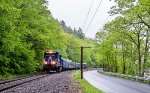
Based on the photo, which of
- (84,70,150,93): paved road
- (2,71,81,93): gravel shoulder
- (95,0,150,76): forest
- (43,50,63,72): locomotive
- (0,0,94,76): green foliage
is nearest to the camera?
(2,71,81,93): gravel shoulder

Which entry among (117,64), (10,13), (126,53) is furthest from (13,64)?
(117,64)

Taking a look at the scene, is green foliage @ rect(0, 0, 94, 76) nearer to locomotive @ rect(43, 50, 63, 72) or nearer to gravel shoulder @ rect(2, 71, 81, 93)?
locomotive @ rect(43, 50, 63, 72)

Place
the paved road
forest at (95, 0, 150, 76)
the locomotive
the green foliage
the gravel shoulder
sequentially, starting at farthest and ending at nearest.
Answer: the locomotive < forest at (95, 0, 150, 76) < the green foliage < the paved road < the gravel shoulder

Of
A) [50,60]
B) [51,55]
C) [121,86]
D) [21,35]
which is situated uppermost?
[21,35]

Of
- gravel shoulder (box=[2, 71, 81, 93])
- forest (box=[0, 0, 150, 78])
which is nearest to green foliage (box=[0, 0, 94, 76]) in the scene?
forest (box=[0, 0, 150, 78])

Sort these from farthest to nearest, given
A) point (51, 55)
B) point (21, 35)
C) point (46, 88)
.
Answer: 1. point (51, 55)
2. point (21, 35)
3. point (46, 88)

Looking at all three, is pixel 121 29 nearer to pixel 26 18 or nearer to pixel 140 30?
pixel 140 30

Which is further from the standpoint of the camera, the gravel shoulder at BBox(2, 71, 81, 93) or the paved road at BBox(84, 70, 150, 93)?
the paved road at BBox(84, 70, 150, 93)

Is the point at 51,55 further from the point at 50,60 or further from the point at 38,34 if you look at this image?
the point at 38,34

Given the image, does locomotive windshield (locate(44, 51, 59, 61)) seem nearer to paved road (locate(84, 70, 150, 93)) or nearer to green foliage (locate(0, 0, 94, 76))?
green foliage (locate(0, 0, 94, 76))

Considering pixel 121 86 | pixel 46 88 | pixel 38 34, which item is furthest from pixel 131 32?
pixel 46 88

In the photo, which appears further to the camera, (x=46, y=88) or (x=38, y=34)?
(x=38, y=34)

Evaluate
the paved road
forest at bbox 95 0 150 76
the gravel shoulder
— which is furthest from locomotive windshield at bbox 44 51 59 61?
the gravel shoulder

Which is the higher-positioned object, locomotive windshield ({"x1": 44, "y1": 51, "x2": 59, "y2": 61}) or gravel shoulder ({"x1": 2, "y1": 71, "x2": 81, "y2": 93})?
locomotive windshield ({"x1": 44, "y1": 51, "x2": 59, "y2": 61})
